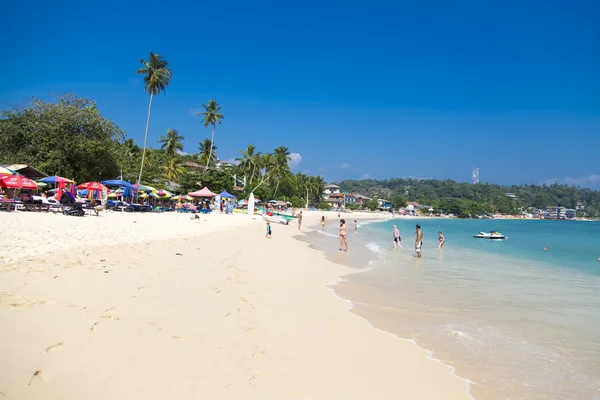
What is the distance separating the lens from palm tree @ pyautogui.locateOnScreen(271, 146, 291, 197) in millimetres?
69312

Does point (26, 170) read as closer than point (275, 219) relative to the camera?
Yes

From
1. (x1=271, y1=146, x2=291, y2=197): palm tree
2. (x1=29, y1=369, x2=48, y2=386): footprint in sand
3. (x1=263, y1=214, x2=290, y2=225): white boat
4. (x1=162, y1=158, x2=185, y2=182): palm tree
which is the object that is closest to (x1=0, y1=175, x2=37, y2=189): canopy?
(x1=29, y1=369, x2=48, y2=386): footprint in sand

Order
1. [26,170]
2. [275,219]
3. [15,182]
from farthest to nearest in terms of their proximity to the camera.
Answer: [275,219], [26,170], [15,182]

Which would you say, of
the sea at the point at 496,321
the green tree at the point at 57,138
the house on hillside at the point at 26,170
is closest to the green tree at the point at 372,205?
the green tree at the point at 57,138

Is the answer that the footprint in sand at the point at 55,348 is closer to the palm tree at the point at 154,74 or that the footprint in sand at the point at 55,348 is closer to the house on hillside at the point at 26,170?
the house on hillside at the point at 26,170

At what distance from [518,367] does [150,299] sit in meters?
5.30

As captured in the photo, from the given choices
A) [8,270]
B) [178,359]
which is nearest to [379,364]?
[178,359]

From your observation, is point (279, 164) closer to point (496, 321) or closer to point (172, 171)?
point (172, 171)

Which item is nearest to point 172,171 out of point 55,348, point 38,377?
point 55,348

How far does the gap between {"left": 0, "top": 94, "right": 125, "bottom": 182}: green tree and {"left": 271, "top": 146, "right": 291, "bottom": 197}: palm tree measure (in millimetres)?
41274

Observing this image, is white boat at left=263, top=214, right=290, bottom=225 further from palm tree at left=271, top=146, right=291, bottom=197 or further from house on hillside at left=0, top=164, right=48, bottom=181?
palm tree at left=271, top=146, right=291, bottom=197

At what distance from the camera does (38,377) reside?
9.11ft

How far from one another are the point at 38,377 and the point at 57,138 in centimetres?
3037

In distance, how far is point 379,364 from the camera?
13.7 ft
